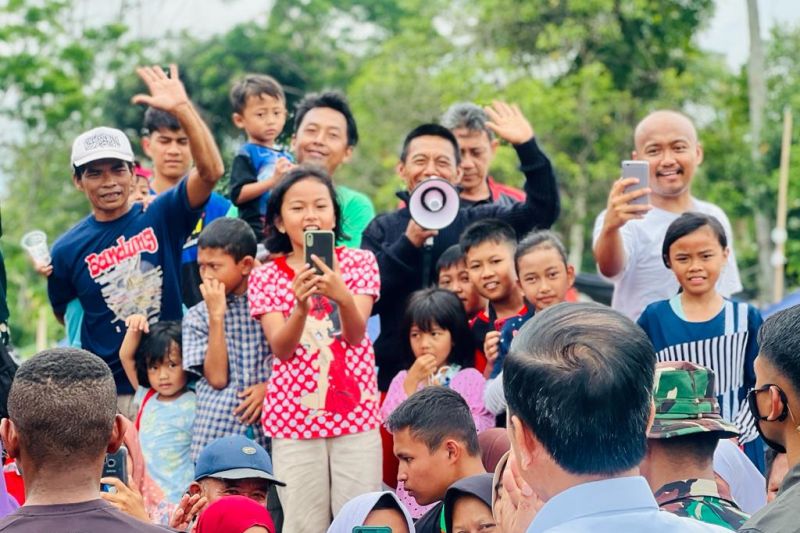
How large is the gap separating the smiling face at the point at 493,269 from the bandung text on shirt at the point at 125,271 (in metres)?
1.69

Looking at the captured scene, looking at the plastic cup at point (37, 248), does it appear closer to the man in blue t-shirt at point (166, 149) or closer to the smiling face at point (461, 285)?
the man in blue t-shirt at point (166, 149)

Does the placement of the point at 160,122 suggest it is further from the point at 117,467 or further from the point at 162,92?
the point at 117,467

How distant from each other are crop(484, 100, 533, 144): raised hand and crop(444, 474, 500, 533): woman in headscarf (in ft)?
7.93

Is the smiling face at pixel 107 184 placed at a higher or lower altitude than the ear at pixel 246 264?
higher

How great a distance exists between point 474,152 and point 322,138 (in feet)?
3.18

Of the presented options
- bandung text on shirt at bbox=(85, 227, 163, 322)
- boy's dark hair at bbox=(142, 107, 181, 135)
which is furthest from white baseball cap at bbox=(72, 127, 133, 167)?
boy's dark hair at bbox=(142, 107, 181, 135)

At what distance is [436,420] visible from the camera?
15.6ft

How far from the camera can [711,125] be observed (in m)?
30.8

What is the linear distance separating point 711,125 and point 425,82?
7.70m

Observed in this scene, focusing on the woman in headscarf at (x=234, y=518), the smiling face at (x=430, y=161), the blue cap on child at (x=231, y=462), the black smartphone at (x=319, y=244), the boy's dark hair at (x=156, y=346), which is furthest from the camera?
the smiling face at (x=430, y=161)

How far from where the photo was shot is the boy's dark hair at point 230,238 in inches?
231

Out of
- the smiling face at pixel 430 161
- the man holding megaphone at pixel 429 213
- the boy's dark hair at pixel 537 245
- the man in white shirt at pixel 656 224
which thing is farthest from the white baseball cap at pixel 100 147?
the man in white shirt at pixel 656 224

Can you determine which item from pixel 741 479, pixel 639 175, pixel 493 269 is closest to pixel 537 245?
pixel 493 269

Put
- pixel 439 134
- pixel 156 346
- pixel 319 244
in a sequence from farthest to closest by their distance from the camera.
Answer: pixel 439 134, pixel 156 346, pixel 319 244
